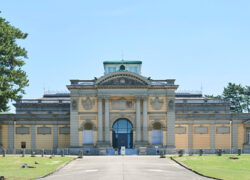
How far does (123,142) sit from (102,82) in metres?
10.2

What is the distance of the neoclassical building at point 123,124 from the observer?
6956cm

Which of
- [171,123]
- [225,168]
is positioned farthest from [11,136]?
[225,168]

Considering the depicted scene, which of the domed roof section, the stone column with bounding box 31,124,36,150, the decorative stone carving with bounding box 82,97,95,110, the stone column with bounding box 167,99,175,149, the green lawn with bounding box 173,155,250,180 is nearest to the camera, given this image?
the green lawn with bounding box 173,155,250,180

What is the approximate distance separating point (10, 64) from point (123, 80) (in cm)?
2008

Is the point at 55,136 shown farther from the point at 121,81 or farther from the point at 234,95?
the point at 234,95

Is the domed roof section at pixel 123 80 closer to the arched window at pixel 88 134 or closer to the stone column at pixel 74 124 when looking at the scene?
the stone column at pixel 74 124

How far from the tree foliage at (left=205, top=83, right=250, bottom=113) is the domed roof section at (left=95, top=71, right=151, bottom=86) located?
134 feet

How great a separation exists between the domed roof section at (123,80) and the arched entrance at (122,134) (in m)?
6.21

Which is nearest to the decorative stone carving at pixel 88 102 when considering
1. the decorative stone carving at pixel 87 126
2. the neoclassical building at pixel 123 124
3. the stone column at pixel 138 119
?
the neoclassical building at pixel 123 124

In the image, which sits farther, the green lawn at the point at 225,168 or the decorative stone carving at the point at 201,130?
the decorative stone carving at the point at 201,130

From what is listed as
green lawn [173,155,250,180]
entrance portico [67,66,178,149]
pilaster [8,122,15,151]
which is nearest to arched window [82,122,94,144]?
entrance portico [67,66,178,149]

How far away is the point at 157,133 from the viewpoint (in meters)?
70.8

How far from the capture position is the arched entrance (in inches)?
2800

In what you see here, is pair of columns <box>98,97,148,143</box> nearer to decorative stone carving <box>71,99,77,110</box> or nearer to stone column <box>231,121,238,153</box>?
decorative stone carving <box>71,99,77,110</box>
